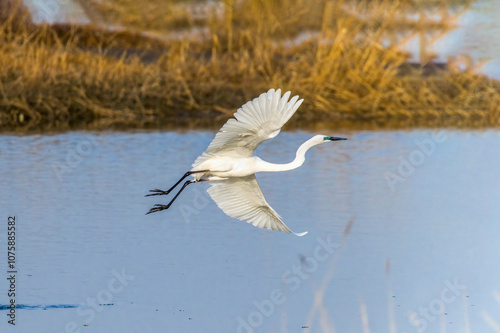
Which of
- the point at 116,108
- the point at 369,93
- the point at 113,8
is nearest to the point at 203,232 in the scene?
the point at 116,108

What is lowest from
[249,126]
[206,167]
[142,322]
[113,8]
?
[113,8]

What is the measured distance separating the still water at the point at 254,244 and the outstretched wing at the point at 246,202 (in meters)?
0.45

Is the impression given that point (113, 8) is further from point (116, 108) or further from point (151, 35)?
point (116, 108)

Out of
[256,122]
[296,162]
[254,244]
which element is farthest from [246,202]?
[254,244]

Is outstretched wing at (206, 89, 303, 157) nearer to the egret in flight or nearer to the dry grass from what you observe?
the egret in flight

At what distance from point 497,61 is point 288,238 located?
956 cm

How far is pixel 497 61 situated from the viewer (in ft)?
54.0

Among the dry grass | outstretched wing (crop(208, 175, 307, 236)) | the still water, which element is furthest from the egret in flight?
the dry grass

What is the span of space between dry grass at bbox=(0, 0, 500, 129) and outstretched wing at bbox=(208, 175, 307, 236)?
6148 millimetres

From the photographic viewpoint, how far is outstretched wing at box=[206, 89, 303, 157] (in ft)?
18.4

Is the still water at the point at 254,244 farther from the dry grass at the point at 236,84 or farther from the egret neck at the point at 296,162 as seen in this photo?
the dry grass at the point at 236,84

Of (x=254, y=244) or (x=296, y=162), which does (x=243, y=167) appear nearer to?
(x=296, y=162)

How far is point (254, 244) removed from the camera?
764 cm

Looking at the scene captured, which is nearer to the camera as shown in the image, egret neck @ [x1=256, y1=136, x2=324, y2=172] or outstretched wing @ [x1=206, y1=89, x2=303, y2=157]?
outstretched wing @ [x1=206, y1=89, x2=303, y2=157]
